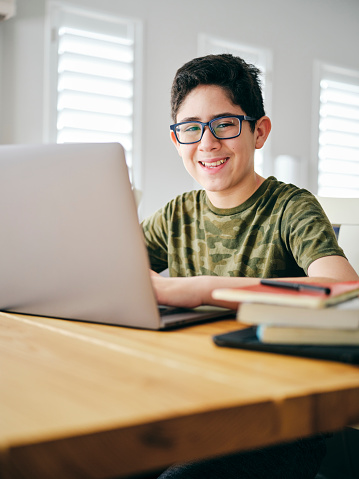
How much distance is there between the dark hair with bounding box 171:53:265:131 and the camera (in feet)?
4.32

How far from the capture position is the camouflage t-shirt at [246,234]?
114 cm

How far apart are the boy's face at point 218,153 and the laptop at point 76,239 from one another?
0.62 meters

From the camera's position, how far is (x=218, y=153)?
1.33m

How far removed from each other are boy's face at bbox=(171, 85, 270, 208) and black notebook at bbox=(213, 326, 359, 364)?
0.81 metres

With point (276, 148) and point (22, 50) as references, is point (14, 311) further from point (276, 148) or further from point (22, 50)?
point (276, 148)

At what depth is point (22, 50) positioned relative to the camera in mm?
3686

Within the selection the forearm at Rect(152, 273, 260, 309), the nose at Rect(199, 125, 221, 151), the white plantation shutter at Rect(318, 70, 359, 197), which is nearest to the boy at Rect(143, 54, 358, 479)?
the nose at Rect(199, 125, 221, 151)

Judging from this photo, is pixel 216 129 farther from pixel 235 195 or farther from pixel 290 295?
pixel 290 295

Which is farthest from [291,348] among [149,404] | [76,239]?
[76,239]

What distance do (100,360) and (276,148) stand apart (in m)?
4.59

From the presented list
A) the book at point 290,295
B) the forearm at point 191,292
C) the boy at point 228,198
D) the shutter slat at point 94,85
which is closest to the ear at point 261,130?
the boy at point 228,198

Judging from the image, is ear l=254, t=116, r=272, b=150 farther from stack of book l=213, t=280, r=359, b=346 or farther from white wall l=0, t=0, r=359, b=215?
white wall l=0, t=0, r=359, b=215

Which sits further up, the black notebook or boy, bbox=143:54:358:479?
boy, bbox=143:54:358:479

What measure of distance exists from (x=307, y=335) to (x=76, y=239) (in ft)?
1.06
